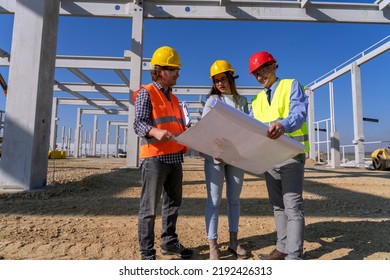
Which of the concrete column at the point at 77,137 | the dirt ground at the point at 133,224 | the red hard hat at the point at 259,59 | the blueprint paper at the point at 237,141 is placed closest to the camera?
the blueprint paper at the point at 237,141

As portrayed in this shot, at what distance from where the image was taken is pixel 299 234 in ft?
7.09

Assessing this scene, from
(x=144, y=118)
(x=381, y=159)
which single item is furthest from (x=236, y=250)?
(x=381, y=159)

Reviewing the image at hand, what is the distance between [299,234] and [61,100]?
985 inches

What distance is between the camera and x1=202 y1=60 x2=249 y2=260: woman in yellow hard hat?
8.02ft

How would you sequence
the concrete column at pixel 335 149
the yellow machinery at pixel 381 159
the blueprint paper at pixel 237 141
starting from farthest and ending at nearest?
1. the concrete column at pixel 335 149
2. the yellow machinery at pixel 381 159
3. the blueprint paper at pixel 237 141

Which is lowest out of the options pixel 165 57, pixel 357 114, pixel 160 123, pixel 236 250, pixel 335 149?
pixel 236 250

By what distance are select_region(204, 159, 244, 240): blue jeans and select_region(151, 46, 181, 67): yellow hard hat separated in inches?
35.2

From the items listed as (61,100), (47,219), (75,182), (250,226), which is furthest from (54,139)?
(250,226)

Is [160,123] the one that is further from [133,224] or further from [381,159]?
[381,159]

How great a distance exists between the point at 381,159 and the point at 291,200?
13.0 meters

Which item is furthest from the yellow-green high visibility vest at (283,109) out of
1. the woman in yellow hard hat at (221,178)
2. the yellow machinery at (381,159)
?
the yellow machinery at (381,159)

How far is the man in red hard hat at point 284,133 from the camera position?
215 centimetres

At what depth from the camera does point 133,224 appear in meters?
3.51

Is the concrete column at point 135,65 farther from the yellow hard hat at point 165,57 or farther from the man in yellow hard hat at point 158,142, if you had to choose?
the yellow hard hat at point 165,57
